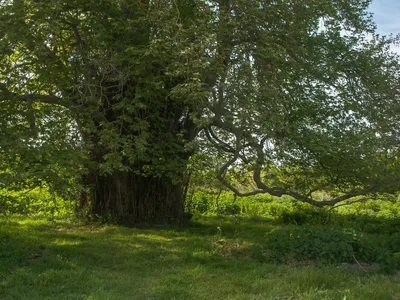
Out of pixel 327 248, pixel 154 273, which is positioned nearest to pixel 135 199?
pixel 154 273

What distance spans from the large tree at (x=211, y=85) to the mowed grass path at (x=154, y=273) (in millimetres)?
1640

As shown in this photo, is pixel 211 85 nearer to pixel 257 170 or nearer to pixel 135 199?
pixel 257 170

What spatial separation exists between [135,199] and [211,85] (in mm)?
5123

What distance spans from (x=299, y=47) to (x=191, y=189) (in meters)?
6.56

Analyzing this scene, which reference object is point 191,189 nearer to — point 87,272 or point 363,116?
point 363,116

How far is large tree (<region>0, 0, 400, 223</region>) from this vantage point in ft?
32.6

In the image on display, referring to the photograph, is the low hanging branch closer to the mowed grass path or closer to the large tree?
the large tree

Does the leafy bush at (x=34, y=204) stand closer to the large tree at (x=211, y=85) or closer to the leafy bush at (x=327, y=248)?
the large tree at (x=211, y=85)

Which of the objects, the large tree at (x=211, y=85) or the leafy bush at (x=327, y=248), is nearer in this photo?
the leafy bush at (x=327, y=248)

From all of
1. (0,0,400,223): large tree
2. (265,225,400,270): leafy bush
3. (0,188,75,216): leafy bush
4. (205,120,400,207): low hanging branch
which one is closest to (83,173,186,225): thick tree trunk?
(0,188,75,216): leafy bush

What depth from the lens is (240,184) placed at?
14602 millimetres

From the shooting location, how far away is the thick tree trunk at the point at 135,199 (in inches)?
554

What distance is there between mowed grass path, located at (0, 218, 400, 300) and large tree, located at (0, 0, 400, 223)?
164 centimetres

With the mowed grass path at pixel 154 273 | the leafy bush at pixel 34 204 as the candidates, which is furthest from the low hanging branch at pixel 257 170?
the leafy bush at pixel 34 204
